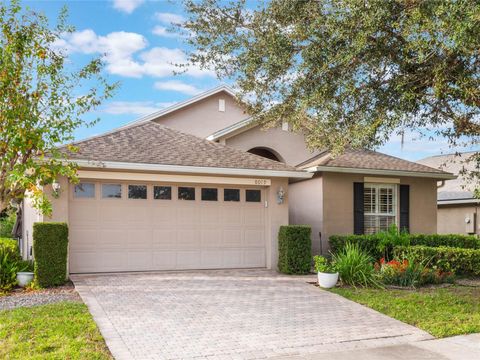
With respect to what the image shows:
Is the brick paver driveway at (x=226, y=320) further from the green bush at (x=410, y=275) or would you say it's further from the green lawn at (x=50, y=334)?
the green bush at (x=410, y=275)

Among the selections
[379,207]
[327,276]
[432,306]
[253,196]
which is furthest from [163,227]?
[379,207]

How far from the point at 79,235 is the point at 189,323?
5407mm

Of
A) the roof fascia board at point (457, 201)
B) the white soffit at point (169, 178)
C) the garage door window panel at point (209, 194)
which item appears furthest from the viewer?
the roof fascia board at point (457, 201)

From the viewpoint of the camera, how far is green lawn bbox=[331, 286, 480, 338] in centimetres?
777

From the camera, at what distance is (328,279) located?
428 inches

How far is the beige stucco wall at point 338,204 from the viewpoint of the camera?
15102 mm

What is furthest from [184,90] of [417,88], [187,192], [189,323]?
[189,323]

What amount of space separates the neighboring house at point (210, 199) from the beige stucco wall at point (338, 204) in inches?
1.3

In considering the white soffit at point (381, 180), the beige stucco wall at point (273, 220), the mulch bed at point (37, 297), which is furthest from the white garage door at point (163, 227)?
the white soffit at point (381, 180)

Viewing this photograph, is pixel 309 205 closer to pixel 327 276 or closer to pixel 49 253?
pixel 327 276

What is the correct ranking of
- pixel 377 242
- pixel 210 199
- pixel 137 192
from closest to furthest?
1. pixel 137 192
2. pixel 210 199
3. pixel 377 242

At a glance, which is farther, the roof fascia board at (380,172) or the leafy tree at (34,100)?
the roof fascia board at (380,172)

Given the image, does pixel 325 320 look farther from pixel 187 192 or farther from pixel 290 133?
pixel 290 133

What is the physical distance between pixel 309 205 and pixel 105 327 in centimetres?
959
